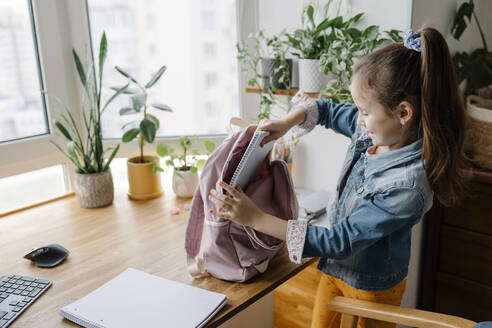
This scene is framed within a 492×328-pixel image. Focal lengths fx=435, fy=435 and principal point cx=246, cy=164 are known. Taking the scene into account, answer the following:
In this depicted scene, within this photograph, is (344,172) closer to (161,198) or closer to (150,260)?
(150,260)

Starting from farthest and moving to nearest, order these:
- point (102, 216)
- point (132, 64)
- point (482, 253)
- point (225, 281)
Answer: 1. point (132, 64)
2. point (482, 253)
3. point (102, 216)
4. point (225, 281)

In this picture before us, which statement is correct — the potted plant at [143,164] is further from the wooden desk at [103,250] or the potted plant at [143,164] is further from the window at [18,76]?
the window at [18,76]

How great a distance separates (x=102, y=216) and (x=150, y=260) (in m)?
0.40

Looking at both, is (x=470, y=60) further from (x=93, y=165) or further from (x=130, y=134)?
(x=93, y=165)

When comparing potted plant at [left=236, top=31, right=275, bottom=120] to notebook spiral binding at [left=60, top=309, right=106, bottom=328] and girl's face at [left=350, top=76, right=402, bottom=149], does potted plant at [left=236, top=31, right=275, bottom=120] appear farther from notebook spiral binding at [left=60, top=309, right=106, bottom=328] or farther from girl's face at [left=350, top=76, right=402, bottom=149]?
notebook spiral binding at [left=60, top=309, right=106, bottom=328]

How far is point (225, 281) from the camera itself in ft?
3.52

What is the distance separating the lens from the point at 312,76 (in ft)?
4.86

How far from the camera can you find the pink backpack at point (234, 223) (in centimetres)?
103

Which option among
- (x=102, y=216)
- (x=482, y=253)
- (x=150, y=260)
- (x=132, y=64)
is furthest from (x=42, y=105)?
(x=482, y=253)

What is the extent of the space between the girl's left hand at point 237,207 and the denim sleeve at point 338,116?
422 mm

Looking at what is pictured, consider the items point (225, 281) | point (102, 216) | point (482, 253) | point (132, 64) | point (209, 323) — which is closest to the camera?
point (209, 323)

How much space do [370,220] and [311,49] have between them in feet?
2.50

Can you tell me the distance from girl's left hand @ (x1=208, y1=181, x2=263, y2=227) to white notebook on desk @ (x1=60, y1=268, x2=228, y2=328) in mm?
181

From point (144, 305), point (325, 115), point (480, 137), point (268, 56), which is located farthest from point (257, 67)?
point (144, 305)
